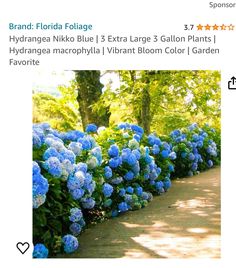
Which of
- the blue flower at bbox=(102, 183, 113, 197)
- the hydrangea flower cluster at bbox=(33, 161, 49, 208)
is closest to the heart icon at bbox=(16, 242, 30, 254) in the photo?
the hydrangea flower cluster at bbox=(33, 161, 49, 208)

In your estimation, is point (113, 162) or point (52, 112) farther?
point (52, 112)

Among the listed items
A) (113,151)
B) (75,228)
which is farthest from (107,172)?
(75,228)

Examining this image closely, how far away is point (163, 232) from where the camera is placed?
4.64 metres


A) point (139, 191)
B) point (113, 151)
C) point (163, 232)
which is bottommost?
point (163, 232)

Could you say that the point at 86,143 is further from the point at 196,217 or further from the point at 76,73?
the point at 76,73

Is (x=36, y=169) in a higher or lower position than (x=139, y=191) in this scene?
higher

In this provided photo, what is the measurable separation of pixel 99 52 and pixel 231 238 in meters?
1.82

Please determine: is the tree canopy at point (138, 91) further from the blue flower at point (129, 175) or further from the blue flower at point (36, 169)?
the blue flower at point (36, 169)

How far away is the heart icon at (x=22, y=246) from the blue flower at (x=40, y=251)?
0.23 feet

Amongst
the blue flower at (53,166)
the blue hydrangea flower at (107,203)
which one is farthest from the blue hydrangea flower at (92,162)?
the blue flower at (53,166)

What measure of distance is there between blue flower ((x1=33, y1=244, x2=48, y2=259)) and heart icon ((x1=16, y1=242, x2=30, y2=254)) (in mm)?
69

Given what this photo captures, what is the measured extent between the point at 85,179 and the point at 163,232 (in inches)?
36.7

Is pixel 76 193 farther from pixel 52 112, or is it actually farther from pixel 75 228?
pixel 52 112
